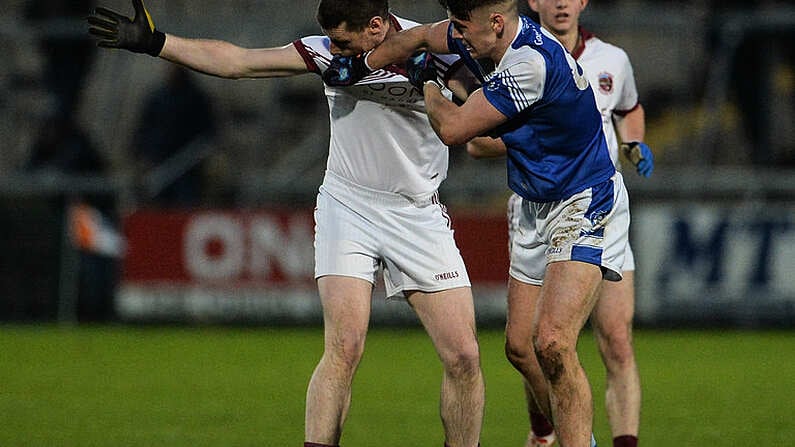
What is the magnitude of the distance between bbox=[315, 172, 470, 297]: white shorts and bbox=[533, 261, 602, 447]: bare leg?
1.91 feet

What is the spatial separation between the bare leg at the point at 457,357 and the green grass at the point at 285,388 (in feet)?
5.14

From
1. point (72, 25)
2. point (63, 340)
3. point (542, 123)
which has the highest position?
point (72, 25)

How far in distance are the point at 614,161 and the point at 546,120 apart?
128 cm

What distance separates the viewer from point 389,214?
6859mm

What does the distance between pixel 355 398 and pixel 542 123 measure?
445 cm

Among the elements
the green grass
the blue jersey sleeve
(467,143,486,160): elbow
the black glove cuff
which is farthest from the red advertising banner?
the blue jersey sleeve

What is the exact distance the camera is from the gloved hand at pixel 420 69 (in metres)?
6.52

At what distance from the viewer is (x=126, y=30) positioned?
6.54m

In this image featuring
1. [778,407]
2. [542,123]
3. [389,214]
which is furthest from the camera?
[778,407]

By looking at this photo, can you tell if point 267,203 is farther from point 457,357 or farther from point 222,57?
point 457,357

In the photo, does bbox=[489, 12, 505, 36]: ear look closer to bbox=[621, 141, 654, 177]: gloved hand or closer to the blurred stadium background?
bbox=[621, 141, 654, 177]: gloved hand

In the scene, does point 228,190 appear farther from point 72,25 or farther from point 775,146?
point 775,146

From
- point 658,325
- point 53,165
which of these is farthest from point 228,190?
point 658,325

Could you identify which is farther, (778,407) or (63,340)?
(63,340)
